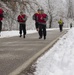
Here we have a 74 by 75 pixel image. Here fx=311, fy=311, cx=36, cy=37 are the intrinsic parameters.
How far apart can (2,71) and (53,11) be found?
7167 cm

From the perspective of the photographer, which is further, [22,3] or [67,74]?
[22,3]

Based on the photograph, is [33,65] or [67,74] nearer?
[67,74]

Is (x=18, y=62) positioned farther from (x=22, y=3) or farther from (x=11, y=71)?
(x=22, y=3)

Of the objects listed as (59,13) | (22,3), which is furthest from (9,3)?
(59,13)

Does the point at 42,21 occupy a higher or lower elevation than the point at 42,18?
lower

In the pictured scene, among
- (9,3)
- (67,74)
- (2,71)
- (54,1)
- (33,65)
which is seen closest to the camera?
(67,74)

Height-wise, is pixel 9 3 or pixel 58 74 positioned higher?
pixel 9 3

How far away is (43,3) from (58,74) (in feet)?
227

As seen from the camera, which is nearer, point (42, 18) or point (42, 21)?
point (42, 18)

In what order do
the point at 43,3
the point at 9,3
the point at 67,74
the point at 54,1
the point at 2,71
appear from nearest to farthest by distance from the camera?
the point at 67,74 → the point at 2,71 → the point at 9,3 → the point at 43,3 → the point at 54,1

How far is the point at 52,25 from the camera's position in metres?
78.2

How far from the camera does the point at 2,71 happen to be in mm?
6227

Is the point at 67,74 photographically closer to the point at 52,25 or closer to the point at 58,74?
the point at 58,74

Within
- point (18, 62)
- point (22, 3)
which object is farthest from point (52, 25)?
point (18, 62)
